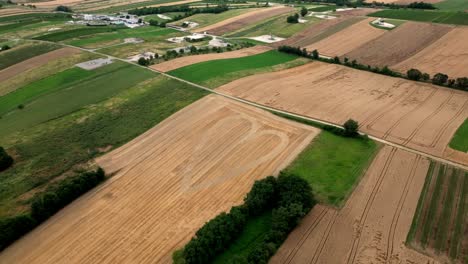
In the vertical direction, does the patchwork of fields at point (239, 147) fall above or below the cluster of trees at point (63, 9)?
below

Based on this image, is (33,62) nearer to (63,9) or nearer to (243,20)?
(243,20)

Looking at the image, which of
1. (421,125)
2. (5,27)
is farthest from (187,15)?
(421,125)

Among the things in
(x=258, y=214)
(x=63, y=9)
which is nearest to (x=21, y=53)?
(x=63, y=9)

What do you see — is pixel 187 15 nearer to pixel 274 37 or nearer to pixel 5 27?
pixel 274 37

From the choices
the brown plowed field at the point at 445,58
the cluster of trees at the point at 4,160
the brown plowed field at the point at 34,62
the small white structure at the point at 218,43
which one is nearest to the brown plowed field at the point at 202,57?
the small white structure at the point at 218,43

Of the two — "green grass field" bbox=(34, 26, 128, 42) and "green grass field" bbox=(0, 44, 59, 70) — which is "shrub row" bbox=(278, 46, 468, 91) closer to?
"green grass field" bbox=(34, 26, 128, 42)

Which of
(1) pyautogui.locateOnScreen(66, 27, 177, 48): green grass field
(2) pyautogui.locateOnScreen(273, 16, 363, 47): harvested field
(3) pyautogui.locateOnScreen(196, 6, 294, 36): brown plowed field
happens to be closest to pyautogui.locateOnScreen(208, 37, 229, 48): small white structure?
(3) pyautogui.locateOnScreen(196, 6, 294, 36): brown plowed field

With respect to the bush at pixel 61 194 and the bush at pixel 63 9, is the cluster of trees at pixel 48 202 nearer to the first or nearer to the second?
the bush at pixel 61 194
